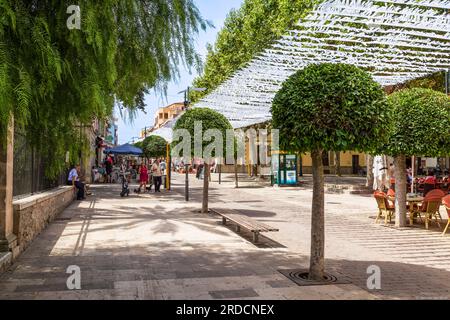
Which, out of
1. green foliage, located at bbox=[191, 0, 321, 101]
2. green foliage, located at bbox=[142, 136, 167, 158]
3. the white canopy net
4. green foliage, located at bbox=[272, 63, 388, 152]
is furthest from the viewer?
green foliage, located at bbox=[142, 136, 167, 158]

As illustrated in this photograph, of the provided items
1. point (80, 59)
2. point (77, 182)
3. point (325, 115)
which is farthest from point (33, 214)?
point (77, 182)

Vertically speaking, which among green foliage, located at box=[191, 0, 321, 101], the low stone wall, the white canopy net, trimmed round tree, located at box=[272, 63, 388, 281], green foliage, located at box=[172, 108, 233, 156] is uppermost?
green foliage, located at box=[191, 0, 321, 101]

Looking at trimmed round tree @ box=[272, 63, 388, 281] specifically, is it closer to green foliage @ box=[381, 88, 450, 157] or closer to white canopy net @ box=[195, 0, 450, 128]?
white canopy net @ box=[195, 0, 450, 128]

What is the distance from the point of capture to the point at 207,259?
7.39m

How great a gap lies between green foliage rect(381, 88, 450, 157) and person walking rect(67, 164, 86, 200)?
10.7 metres

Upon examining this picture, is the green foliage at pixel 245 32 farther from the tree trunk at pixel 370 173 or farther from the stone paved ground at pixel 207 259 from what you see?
the stone paved ground at pixel 207 259

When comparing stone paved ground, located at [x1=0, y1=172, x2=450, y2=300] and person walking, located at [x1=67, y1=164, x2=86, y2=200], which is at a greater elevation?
person walking, located at [x1=67, y1=164, x2=86, y2=200]

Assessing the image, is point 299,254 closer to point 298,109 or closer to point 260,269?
point 260,269

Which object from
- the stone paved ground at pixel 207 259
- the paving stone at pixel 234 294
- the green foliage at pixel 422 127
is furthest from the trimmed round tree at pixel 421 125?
the paving stone at pixel 234 294

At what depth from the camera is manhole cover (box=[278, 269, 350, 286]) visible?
5.87 meters

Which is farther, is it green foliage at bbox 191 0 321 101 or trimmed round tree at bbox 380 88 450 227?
green foliage at bbox 191 0 321 101

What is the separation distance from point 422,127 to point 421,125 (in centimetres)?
5

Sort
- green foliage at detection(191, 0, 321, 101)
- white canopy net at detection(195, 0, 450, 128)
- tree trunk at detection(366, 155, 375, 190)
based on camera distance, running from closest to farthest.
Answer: white canopy net at detection(195, 0, 450, 128)
green foliage at detection(191, 0, 321, 101)
tree trunk at detection(366, 155, 375, 190)

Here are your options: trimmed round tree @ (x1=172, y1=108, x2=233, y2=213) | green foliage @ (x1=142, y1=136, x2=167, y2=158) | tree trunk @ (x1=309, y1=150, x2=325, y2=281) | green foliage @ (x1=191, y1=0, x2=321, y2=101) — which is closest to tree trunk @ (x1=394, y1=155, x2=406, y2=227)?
trimmed round tree @ (x1=172, y1=108, x2=233, y2=213)
